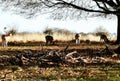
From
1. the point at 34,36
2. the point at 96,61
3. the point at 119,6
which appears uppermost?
the point at 119,6

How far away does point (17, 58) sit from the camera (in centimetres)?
1891

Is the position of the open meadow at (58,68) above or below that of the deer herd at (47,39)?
above

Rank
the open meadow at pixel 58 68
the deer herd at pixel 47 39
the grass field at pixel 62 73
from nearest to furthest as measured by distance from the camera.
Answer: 1. the grass field at pixel 62 73
2. the open meadow at pixel 58 68
3. the deer herd at pixel 47 39

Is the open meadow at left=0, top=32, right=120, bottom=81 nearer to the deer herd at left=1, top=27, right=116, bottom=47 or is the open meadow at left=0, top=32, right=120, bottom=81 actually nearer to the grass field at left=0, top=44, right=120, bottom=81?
the grass field at left=0, top=44, right=120, bottom=81

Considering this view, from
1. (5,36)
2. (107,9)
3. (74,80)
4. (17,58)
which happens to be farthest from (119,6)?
(5,36)

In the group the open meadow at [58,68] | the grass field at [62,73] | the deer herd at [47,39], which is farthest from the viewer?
the deer herd at [47,39]

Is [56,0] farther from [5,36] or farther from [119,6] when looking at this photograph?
[5,36]

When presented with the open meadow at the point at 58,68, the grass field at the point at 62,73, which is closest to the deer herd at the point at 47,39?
the open meadow at the point at 58,68

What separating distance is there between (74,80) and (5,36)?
21554 millimetres

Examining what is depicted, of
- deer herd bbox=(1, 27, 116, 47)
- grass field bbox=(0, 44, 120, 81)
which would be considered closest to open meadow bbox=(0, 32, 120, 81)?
grass field bbox=(0, 44, 120, 81)

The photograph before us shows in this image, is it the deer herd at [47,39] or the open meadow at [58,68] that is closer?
the open meadow at [58,68]

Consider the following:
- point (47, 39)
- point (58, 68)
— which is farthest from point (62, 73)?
point (47, 39)

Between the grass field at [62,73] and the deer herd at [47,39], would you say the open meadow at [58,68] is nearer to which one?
the grass field at [62,73]

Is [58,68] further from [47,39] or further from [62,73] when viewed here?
[47,39]
